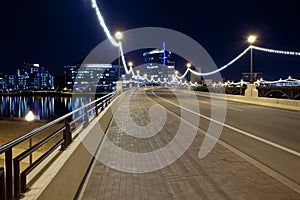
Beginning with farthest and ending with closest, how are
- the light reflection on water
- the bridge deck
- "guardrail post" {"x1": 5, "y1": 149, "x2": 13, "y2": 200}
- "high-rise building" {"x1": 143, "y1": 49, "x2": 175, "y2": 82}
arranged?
"high-rise building" {"x1": 143, "y1": 49, "x2": 175, "y2": 82}
the light reflection on water
the bridge deck
"guardrail post" {"x1": 5, "y1": 149, "x2": 13, "y2": 200}

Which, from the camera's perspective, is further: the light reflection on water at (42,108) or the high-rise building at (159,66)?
the high-rise building at (159,66)

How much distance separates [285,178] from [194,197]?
2.19 metres

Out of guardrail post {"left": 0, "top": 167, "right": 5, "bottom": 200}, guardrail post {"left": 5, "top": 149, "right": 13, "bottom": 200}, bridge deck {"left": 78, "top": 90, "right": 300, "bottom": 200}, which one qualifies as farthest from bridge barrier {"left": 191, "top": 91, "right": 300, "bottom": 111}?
guardrail post {"left": 0, "top": 167, "right": 5, "bottom": 200}

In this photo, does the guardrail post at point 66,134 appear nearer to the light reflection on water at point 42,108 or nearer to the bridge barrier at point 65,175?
the bridge barrier at point 65,175

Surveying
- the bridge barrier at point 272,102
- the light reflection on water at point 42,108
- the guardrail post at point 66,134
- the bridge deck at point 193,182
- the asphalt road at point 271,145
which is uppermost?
the guardrail post at point 66,134

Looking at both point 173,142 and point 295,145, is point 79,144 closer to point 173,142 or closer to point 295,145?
point 173,142

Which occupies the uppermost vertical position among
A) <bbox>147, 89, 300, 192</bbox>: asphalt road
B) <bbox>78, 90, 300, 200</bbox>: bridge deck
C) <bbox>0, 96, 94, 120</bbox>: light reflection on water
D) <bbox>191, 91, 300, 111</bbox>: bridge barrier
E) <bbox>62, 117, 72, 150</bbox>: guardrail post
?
<bbox>62, 117, 72, 150</bbox>: guardrail post

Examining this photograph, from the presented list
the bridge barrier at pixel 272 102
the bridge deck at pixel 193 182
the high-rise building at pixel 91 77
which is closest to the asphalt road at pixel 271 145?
the bridge deck at pixel 193 182

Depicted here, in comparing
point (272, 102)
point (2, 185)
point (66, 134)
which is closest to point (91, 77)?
point (272, 102)

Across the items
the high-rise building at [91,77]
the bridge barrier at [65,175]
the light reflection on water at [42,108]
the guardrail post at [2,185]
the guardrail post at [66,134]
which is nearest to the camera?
the guardrail post at [2,185]

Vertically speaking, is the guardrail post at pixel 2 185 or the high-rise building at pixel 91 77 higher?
the high-rise building at pixel 91 77

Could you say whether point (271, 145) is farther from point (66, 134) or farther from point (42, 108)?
point (42, 108)

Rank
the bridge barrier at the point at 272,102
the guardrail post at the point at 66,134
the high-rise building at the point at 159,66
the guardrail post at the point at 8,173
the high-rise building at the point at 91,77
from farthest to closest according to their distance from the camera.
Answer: the high-rise building at the point at 159,66
the high-rise building at the point at 91,77
the bridge barrier at the point at 272,102
the guardrail post at the point at 66,134
the guardrail post at the point at 8,173

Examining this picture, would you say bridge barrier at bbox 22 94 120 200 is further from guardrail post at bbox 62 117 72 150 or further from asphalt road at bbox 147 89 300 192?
asphalt road at bbox 147 89 300 192
